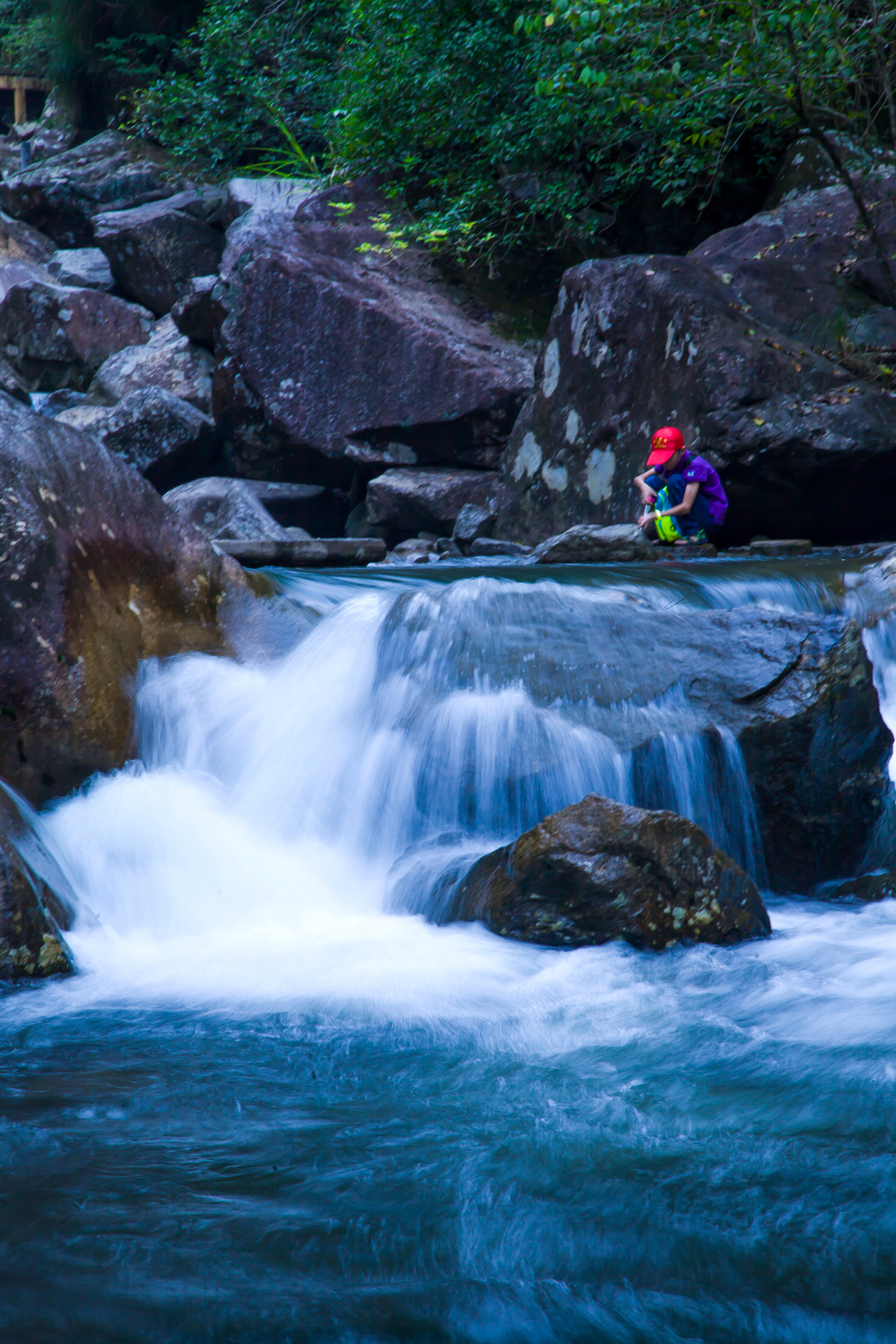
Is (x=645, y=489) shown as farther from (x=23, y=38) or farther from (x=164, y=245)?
(x=23, y=38)

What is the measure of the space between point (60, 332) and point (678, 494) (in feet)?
42.4

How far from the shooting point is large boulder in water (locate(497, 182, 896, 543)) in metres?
8.89

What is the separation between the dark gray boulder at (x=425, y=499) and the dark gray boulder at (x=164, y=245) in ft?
27.3

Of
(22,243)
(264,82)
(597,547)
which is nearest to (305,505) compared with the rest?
(597,547)

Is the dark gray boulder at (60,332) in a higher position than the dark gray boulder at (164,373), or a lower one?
higher

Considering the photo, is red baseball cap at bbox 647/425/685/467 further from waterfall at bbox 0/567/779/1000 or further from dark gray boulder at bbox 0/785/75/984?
dark gray boulder at bbox 0/785/75/984

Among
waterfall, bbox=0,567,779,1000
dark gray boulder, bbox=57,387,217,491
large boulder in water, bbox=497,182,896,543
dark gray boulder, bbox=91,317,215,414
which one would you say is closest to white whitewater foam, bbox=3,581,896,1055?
waterfall, bbox=0,567,779,1000

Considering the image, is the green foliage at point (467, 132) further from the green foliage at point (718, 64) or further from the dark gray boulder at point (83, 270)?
the dark gray boulder at point (83, 270)

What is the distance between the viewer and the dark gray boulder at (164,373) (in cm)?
1450

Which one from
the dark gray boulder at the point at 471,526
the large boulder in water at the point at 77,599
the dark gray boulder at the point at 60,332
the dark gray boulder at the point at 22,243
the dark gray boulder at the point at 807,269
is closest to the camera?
the large boulder in water at the point at 77,599

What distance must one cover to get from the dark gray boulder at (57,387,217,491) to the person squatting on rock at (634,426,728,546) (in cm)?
616

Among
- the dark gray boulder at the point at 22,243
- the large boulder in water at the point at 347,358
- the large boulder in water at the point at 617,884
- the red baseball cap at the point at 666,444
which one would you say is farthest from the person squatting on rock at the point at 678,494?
the dark gray boulder at the point at 22,243

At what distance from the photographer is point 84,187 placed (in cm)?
2048

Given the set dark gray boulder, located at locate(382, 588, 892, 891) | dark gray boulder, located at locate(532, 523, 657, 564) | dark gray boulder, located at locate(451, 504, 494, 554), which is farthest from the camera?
dark gray boulder, located at locate(451, 504, 494, 554)
